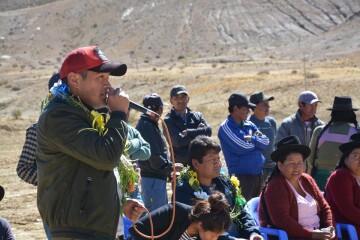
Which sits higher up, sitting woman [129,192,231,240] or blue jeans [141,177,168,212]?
sitting woman [129,192,231,240]

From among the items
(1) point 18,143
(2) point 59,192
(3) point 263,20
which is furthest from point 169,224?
(3) point 263,20

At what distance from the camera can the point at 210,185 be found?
5.52 meters

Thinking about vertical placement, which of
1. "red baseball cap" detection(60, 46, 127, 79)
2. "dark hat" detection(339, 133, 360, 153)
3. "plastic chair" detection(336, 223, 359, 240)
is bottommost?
"plastic chair" detection(336, 223, 359, 240)

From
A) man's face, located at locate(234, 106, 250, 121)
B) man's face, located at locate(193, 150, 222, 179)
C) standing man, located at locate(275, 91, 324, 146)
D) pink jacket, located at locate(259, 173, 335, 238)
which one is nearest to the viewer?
man's face, located at locate(193, 150, 222, 179)

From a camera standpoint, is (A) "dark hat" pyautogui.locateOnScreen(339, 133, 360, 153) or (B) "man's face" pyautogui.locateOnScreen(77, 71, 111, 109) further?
(A) "dark hat" pyautogui.locateOnScreen(339, 133, 360, 153)

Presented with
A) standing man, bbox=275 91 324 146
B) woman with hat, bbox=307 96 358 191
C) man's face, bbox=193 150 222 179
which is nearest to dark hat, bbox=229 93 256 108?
standing man, bbox=275 91 324 146

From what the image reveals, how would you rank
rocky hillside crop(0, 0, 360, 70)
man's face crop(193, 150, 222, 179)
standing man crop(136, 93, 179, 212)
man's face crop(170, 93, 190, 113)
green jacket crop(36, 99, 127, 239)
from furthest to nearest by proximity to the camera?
1. rocky hillside crop(0, 0, 360, 70)
2. man's face crop(170, 93, 190, 113)
3. standing man crop(136, 93, 179, 212)
4. man's face crop(193, 150, 222, 179)
5. green jacket crop(36, 99, 127, 239)

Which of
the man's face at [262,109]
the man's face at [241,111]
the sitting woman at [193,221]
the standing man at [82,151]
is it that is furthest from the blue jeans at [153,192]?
the standing man at [82,151]

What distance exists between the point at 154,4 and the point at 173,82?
50549mm

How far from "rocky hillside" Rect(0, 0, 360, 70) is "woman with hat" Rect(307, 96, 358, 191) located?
61827 millimetres

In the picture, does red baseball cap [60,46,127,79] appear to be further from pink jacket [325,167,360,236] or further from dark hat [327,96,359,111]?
dark hat [327,96,359,111]

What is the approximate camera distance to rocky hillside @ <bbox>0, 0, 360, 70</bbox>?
76.5m

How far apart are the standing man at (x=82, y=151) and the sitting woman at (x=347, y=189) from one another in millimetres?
3404

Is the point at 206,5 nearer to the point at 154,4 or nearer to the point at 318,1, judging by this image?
the point at 154,4
